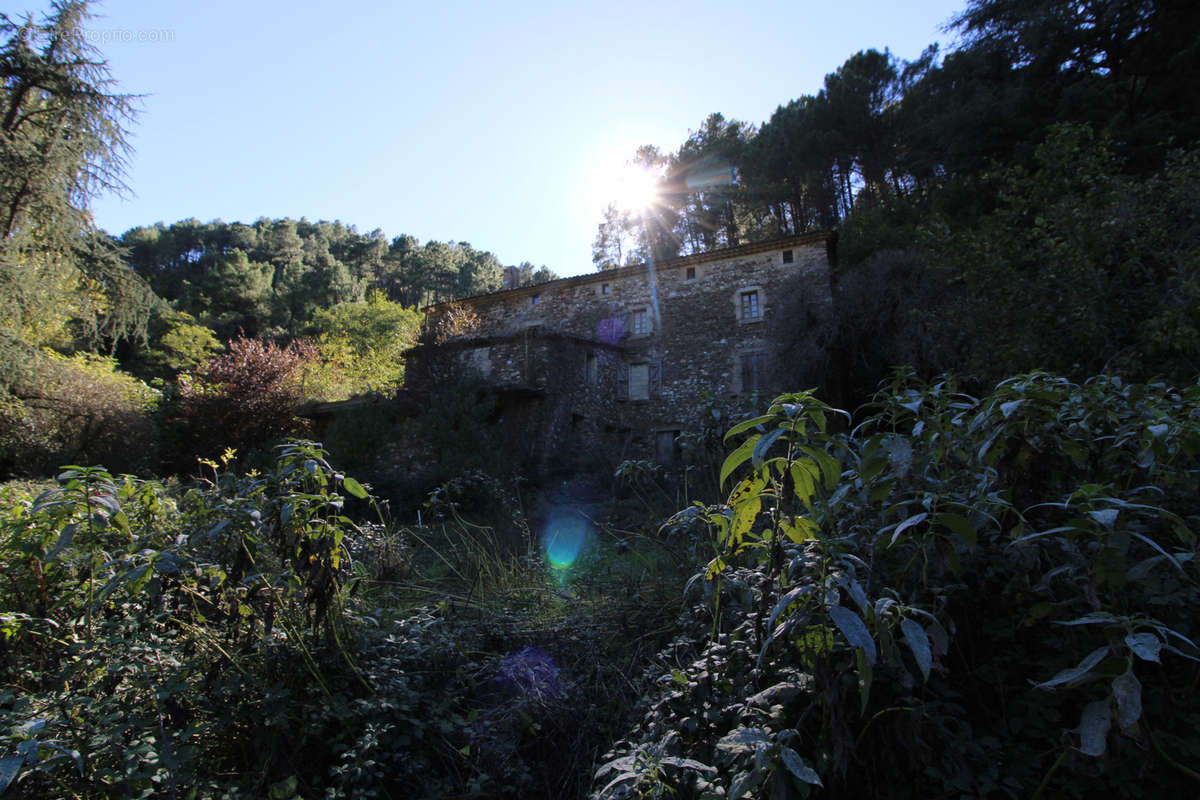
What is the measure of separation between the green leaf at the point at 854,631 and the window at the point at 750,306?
16.4 metres

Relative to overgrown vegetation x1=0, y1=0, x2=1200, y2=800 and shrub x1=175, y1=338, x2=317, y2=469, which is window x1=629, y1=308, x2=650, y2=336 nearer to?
shrub x1=175, y1=338, x2=317, y2=469

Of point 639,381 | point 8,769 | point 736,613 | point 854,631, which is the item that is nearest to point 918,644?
point 854,631

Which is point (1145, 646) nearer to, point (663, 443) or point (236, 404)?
point (663, 443)

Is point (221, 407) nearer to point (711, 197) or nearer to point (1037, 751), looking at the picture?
point (1037, 751)

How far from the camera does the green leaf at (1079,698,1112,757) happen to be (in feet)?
3.84

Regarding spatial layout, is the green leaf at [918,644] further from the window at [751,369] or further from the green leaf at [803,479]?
the window at [751,369]

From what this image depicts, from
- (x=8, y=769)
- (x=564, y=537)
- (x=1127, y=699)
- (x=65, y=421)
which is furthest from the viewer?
(x=65, y=421)

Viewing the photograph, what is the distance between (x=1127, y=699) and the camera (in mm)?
1145

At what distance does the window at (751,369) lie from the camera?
16438mm

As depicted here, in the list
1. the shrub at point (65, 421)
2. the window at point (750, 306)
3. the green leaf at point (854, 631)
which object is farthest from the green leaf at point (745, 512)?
the window at point (750, 306)

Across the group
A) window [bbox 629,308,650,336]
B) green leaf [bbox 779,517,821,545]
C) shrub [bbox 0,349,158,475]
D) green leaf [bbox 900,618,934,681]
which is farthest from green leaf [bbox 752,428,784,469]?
window [bbox 629,308,650,336]

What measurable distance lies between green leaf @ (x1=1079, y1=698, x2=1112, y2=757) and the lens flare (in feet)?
12.0

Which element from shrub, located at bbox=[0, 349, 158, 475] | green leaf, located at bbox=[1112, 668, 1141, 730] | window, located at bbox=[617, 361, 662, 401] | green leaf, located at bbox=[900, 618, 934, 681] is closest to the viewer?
green leaf, located at bbox=[1112, 668, 1141, 730]

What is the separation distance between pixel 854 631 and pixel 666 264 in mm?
17898
